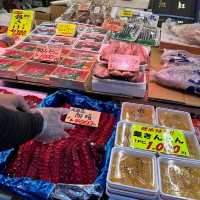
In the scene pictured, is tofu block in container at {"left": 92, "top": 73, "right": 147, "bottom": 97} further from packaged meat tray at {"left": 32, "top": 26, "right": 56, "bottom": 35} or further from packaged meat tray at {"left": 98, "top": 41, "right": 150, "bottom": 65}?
packaged meat tray at {"left": 32, "top": 26, "right": 56, "bottom": 35}

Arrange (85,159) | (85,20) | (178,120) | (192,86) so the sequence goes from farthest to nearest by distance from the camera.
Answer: (85,20) → (192,86) → (178,120) → (85,159)

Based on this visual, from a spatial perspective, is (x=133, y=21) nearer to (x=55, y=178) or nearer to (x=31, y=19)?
(x=31, y=19)

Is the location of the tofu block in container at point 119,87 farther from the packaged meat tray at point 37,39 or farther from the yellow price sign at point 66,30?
the yellow price sign at point 66,30

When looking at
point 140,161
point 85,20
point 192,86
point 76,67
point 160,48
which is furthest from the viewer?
point 85,20

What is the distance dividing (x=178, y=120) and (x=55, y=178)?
69 centimetres

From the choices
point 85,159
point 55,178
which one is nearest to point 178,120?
point 85,159

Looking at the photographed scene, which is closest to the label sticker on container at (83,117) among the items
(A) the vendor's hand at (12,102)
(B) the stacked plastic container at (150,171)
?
(B) the stacked plastic container at (150,171)

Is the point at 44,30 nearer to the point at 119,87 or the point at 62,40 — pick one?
the point at 62,40

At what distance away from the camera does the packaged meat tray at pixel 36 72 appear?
79.5 inches

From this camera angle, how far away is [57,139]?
1.53 meters

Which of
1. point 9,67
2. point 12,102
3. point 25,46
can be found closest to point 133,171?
point 12,102

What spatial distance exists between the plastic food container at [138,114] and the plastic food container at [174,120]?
0.04 meters

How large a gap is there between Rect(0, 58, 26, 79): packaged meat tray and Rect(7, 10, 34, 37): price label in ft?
1.86

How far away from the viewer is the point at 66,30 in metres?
2.72
